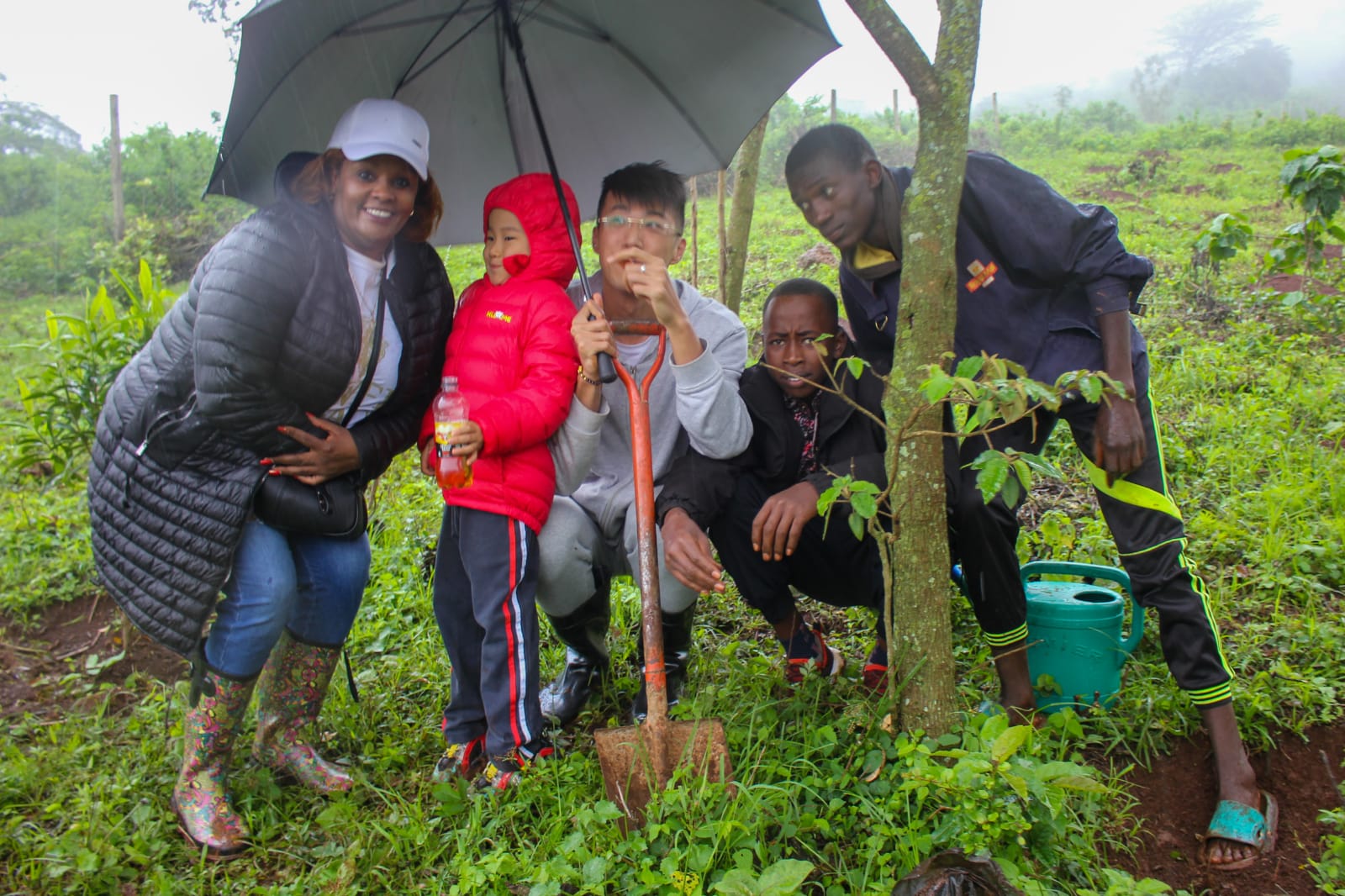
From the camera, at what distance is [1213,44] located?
51250mm

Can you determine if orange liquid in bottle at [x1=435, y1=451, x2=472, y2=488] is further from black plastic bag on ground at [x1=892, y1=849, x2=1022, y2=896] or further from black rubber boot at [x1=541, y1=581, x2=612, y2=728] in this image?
black plastic bag on ground at [x1=892, y1=849, x2=1022, y2=896]

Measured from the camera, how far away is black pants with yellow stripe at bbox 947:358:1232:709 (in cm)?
224

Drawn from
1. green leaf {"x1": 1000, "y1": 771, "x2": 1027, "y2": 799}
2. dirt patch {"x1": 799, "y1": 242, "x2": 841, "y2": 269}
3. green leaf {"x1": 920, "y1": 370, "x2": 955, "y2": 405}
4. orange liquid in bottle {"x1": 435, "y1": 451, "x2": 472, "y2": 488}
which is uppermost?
dirt patch {"x1": 799, "y1": 242, "x2": 841, "y2": 269}

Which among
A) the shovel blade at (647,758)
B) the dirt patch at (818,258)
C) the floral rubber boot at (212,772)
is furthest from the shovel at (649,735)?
the dirt patch at (818,258)

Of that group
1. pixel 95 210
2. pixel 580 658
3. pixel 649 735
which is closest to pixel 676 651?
pixel 580 658

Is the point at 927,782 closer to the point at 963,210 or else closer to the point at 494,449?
the point at 494,449

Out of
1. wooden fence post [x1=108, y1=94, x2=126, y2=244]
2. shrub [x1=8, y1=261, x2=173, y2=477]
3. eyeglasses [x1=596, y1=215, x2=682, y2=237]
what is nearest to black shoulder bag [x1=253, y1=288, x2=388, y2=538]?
eyeglasses [x1=596, y1=215, x2=682, y2=237]

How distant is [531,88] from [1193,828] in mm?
2613

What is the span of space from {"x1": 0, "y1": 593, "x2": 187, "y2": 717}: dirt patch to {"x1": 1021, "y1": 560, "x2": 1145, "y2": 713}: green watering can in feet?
9.86

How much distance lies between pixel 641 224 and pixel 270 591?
53.8 inches

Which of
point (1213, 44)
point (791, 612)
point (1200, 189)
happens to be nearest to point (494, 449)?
point (791, 612)

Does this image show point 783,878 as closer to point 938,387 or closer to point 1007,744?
point 1007,744

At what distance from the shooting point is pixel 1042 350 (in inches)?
94.1

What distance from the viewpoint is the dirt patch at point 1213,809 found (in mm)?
2031
